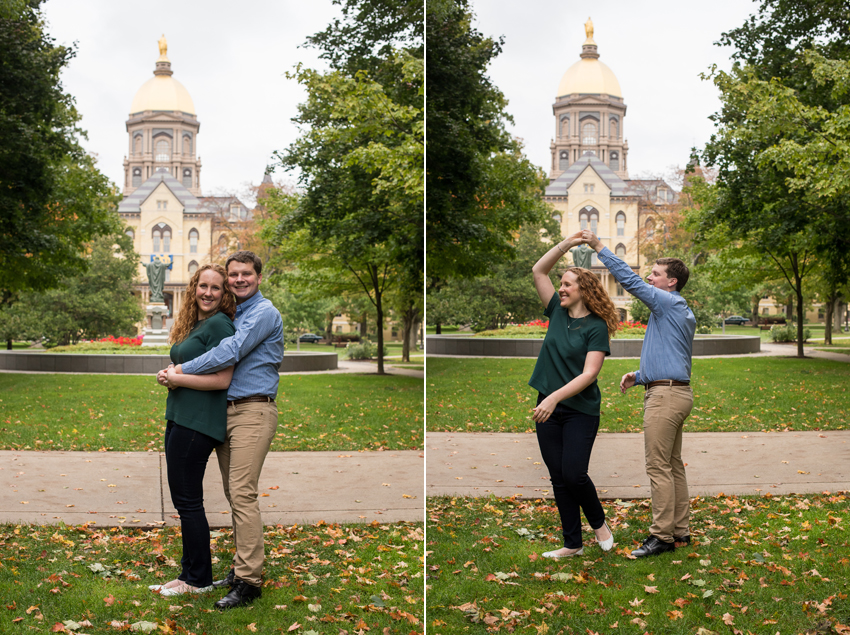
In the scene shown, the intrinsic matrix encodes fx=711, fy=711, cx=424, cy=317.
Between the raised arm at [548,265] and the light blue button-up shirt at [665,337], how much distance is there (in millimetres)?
365

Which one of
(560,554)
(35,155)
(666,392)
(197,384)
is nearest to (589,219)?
(666,392)

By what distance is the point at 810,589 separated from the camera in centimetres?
341

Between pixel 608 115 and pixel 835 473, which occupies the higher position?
pixel 608 115

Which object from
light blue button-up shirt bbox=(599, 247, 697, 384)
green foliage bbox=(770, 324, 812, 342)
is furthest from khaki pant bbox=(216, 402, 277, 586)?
green foliage bbox=(770, 324, 812, 342)

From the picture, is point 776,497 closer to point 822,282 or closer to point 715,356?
point 715,356

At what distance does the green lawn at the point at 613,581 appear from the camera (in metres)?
3.16

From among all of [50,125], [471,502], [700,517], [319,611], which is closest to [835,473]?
[700,517]

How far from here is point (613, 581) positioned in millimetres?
3176

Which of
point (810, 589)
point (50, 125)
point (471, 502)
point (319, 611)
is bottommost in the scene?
point (319, 611)

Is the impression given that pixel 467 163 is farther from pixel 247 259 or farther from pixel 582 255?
pixel 247 259

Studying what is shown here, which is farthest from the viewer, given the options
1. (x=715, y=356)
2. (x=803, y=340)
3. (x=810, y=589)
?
(x=803, y=340)

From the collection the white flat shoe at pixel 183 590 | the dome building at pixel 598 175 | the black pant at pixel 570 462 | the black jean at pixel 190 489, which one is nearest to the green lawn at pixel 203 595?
the white flat shoe at pixel 183 590

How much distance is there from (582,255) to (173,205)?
2.69 meters

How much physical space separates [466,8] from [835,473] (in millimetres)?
4170
